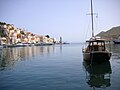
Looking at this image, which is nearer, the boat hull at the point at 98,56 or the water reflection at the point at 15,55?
the boat hull at the point at 98,56

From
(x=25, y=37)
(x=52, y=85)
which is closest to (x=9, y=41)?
(x=25, y=37)

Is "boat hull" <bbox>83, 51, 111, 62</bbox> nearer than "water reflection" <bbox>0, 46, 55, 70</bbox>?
Yes

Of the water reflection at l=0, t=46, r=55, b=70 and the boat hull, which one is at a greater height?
the boat hull

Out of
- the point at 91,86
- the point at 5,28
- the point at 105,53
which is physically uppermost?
the point at 5,28

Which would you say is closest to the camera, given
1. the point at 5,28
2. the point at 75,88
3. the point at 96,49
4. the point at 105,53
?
the point at 75,88

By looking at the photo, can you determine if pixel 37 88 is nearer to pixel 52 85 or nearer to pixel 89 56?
pixel 52 85

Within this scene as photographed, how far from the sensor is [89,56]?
26.2 meters

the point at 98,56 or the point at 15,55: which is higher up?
the point at 98,56

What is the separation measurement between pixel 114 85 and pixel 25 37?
615 ft

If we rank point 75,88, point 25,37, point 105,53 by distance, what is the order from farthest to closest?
point 25,37
point 105,53
point 75,88

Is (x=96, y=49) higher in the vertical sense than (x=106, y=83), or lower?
higher

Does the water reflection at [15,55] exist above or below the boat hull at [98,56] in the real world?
below

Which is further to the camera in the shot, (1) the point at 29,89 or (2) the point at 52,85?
(2) the point at 52,85

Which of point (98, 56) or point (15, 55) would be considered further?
point (15, 55)
